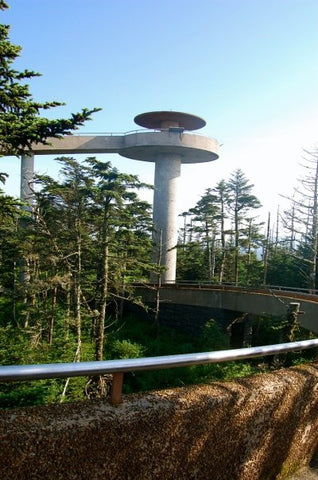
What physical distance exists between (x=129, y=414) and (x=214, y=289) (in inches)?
905

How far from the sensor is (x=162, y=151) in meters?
31.2

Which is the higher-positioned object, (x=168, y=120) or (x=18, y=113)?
(x=168, y=120)

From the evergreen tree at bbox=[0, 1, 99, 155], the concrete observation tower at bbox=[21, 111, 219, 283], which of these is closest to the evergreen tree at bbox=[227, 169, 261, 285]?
the concrete observation tower at bbox=[21, 111, 219, 283]

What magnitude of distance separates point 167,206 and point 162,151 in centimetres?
451

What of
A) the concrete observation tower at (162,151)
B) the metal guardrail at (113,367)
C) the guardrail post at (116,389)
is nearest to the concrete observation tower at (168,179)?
the concrete observation tower at (162,151)

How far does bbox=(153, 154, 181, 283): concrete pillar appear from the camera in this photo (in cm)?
3055

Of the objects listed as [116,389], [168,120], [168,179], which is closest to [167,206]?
[168,179]

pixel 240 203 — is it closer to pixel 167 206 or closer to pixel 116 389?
pixel 167 206

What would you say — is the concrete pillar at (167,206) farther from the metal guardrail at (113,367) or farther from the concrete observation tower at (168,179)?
the metal guardrail at (113,367)

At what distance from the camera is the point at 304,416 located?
304 cm

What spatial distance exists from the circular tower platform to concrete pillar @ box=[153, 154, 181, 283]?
3.46 m

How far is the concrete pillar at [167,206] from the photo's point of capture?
30547 mm

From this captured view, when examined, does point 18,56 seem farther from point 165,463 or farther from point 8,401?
point 8,401

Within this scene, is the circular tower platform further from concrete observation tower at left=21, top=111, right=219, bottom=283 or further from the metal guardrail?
the metal guardrail
